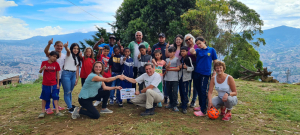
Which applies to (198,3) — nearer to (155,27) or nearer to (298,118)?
(155,27)

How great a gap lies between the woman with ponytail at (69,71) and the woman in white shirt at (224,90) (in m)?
3.96

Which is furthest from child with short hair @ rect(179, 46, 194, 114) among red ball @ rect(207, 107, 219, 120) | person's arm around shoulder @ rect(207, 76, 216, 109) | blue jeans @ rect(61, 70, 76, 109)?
blue jeans @ rect(61, 70, 76, 109)

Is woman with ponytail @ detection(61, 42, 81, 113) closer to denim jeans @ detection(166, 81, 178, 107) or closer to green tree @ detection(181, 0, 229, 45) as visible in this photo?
denim jeans @ detection(166, 81, 178, 107)

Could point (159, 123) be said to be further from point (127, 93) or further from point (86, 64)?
point (86, 64)

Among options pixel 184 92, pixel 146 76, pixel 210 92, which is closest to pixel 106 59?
pixel 146 76

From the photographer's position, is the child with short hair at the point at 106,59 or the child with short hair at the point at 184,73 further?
the child with short hair at the point at 106,59

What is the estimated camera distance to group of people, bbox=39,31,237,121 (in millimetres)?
4801

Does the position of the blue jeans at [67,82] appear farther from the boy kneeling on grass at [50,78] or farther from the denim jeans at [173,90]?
the denim jeans at [173,90]

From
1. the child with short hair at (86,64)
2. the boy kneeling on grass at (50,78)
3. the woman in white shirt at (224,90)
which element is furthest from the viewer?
the child with short hair at (86,64)

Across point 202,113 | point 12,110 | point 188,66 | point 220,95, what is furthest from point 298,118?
point 12,110

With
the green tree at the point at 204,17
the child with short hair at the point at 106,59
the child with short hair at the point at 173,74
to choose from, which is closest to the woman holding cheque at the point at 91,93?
the child with short hair at the point at 106,59

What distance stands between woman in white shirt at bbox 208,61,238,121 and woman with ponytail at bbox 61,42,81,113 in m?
3.96

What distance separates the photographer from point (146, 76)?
17.3 ft

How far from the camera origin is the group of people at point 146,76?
15.8 ft
